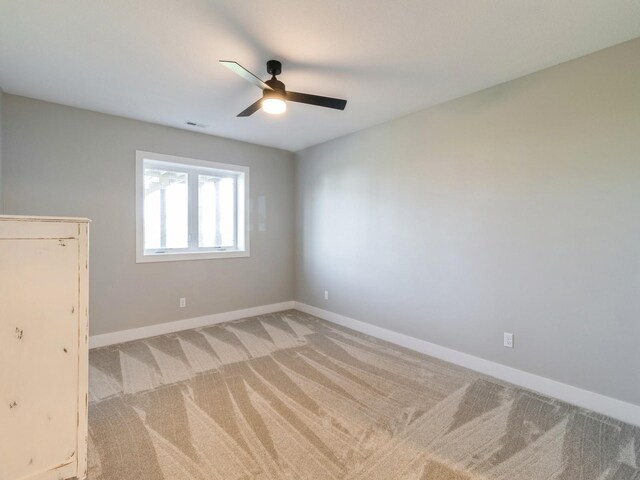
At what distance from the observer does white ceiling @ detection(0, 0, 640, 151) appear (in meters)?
1.82

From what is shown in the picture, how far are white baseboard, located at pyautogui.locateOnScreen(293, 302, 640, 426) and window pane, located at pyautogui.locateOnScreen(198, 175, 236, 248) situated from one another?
2.25m

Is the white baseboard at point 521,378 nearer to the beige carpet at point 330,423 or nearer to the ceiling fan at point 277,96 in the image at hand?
the beige carpet at point 330,423

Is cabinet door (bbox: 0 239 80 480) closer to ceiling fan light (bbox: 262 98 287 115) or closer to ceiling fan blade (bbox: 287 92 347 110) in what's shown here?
A: ceiling fan light (bbox: 262 98 287 115)

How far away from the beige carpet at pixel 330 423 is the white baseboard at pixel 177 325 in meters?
0.24

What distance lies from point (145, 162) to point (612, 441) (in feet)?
15.9

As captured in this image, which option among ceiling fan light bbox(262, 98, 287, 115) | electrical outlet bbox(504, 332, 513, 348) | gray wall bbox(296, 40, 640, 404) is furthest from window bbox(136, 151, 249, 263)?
electrical outlet bbox(504, 332, 513, 348)

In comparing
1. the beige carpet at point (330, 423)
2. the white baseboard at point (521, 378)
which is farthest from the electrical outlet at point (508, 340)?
the beige carpet at point (330, 423)

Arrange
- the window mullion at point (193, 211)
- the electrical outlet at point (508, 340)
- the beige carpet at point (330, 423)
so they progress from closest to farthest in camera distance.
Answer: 1. the beige carpet at point (330, 423)
2. the electrical outlet at point (508, 340)
3. the window mullion at point (193, 211)

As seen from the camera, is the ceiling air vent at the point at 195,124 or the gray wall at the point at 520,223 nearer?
the gray wall at the point at 520,223

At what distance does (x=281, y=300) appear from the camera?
16.2 feet

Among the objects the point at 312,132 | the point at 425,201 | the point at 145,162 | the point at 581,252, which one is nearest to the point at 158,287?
the point at 145,162

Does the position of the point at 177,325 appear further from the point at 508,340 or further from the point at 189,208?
the point at 508,340

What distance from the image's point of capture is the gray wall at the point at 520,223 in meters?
2.16

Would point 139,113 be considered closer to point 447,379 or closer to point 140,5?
point 140,5
